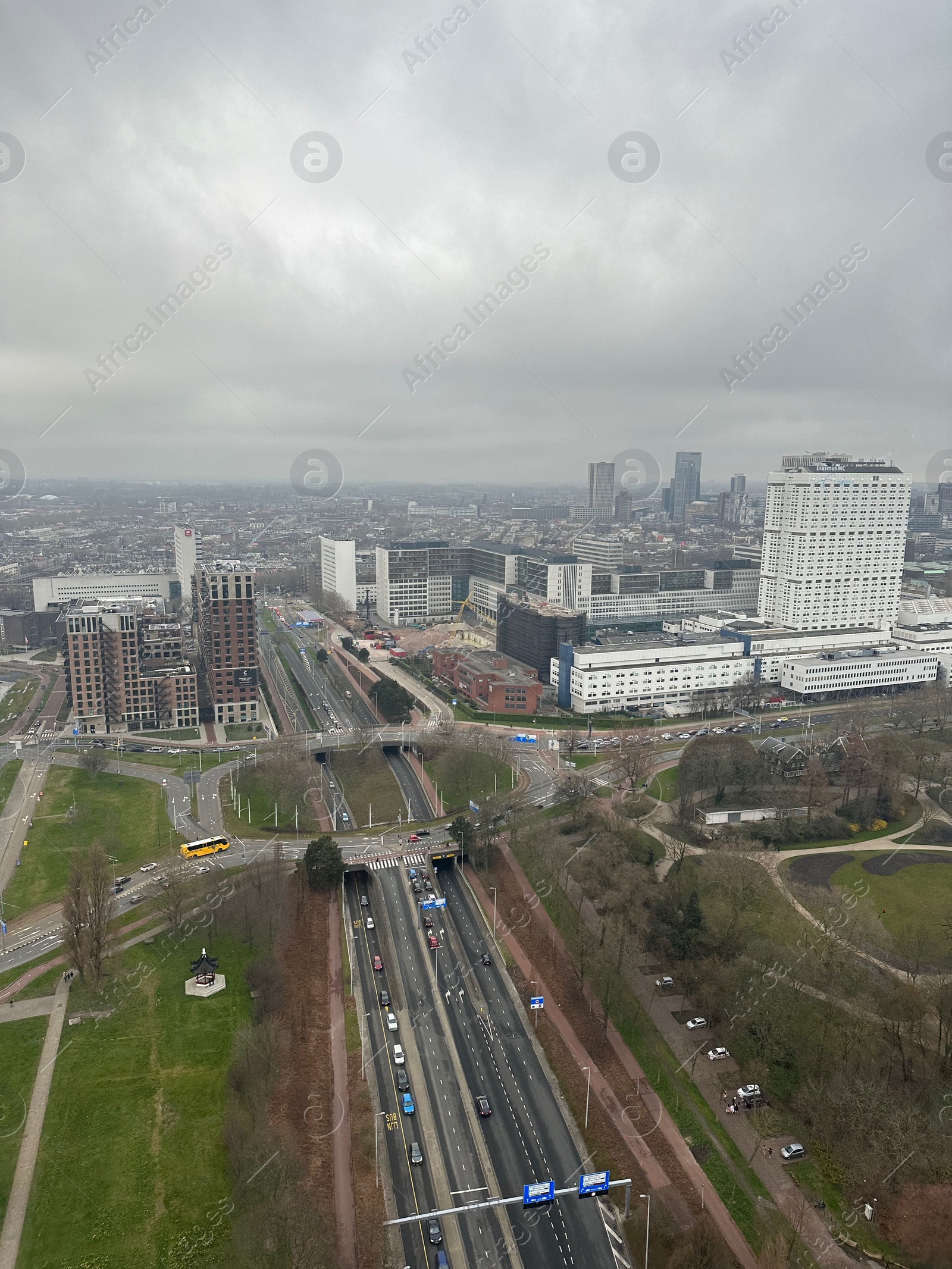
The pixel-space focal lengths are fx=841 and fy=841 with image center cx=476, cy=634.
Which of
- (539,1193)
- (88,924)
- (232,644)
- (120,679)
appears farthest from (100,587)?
(539,1193)

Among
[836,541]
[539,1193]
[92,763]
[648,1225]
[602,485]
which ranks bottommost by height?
[648,1225]

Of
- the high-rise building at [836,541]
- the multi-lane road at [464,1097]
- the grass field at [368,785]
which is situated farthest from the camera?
the high-rise building at [836,541]

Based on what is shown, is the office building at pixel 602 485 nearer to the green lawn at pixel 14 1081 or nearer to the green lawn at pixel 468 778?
the green lawn at pixel 468 778

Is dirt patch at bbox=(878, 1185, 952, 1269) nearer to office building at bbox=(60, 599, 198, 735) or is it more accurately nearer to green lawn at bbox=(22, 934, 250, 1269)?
green lawn at bbox=(22, 934, 250, 1269)

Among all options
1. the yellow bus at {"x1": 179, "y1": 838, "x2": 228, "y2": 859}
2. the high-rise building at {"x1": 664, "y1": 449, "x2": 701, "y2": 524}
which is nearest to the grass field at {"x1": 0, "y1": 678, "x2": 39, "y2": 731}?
the yellow bus at {"x1": 179, "y1": 838, "x2": 228, "y2": 859}

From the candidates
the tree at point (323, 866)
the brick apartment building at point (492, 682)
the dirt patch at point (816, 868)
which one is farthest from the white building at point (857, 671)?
the tree at point (323, 866)

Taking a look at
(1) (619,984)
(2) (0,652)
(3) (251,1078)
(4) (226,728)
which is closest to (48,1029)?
(3) (251,1078)

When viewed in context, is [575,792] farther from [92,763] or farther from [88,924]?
[92,763]
